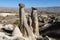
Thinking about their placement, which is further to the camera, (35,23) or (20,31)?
(35,23)

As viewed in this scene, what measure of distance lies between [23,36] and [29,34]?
49cm

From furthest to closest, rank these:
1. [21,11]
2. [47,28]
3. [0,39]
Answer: [47,28], [21,11], [0,39]

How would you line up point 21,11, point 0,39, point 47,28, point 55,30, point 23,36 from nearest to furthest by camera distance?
point 0,39 → point 23,36 → point 21,11 → point 55,30 → point 47,28

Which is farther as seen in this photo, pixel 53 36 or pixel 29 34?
pixel 53 36

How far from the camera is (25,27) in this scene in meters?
16.2

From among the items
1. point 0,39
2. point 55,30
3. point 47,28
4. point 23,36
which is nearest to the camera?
point 0,39

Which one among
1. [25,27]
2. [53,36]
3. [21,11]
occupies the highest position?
[21,11]

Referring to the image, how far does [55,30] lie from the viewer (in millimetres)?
19672

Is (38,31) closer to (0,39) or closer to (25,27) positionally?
(25,27)

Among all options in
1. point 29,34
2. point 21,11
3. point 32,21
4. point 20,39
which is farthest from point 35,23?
point 20,39

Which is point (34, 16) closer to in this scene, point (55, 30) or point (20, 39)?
point (55, 30)

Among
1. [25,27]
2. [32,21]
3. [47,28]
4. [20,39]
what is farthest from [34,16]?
[20,39]

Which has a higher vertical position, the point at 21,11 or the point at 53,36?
the point at 21,11

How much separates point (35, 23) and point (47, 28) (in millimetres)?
1925
